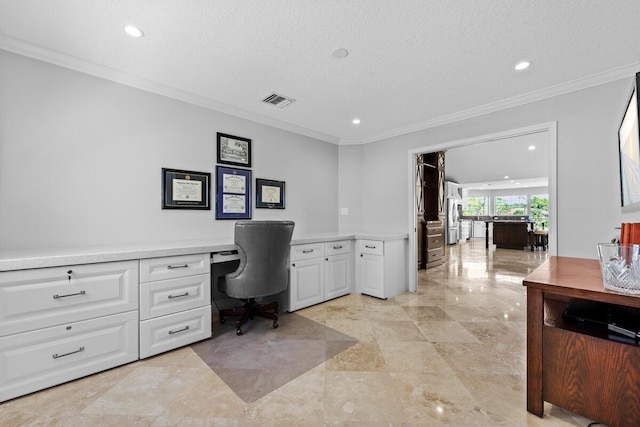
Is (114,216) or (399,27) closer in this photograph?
(399,27)

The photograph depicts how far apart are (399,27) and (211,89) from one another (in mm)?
1918

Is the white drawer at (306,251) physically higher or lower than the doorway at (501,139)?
lower

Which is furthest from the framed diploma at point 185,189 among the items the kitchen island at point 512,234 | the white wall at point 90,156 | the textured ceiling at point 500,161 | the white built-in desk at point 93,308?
the kitchen island at point 512,234

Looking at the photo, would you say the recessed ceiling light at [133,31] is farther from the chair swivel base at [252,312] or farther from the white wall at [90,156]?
the chair swivel base at [252,312]

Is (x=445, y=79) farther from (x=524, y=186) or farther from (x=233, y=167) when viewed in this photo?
(x=524, y=186)

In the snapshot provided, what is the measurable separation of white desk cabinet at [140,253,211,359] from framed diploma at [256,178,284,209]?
1.26 metres

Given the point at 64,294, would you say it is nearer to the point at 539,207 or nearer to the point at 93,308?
the point at 93,308

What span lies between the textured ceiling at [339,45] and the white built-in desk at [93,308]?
1576 millimetres

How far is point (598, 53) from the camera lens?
7.16 ft

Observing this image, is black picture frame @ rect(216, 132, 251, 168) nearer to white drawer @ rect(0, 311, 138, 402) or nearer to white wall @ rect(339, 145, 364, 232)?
white wall @ rect(339, 145, 364, 232)

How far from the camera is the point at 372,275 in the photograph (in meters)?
3.72

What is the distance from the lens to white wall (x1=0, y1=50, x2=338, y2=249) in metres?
2.11

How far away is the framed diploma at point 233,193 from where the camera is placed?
320cm

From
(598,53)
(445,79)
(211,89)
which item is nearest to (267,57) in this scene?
(211,89)
